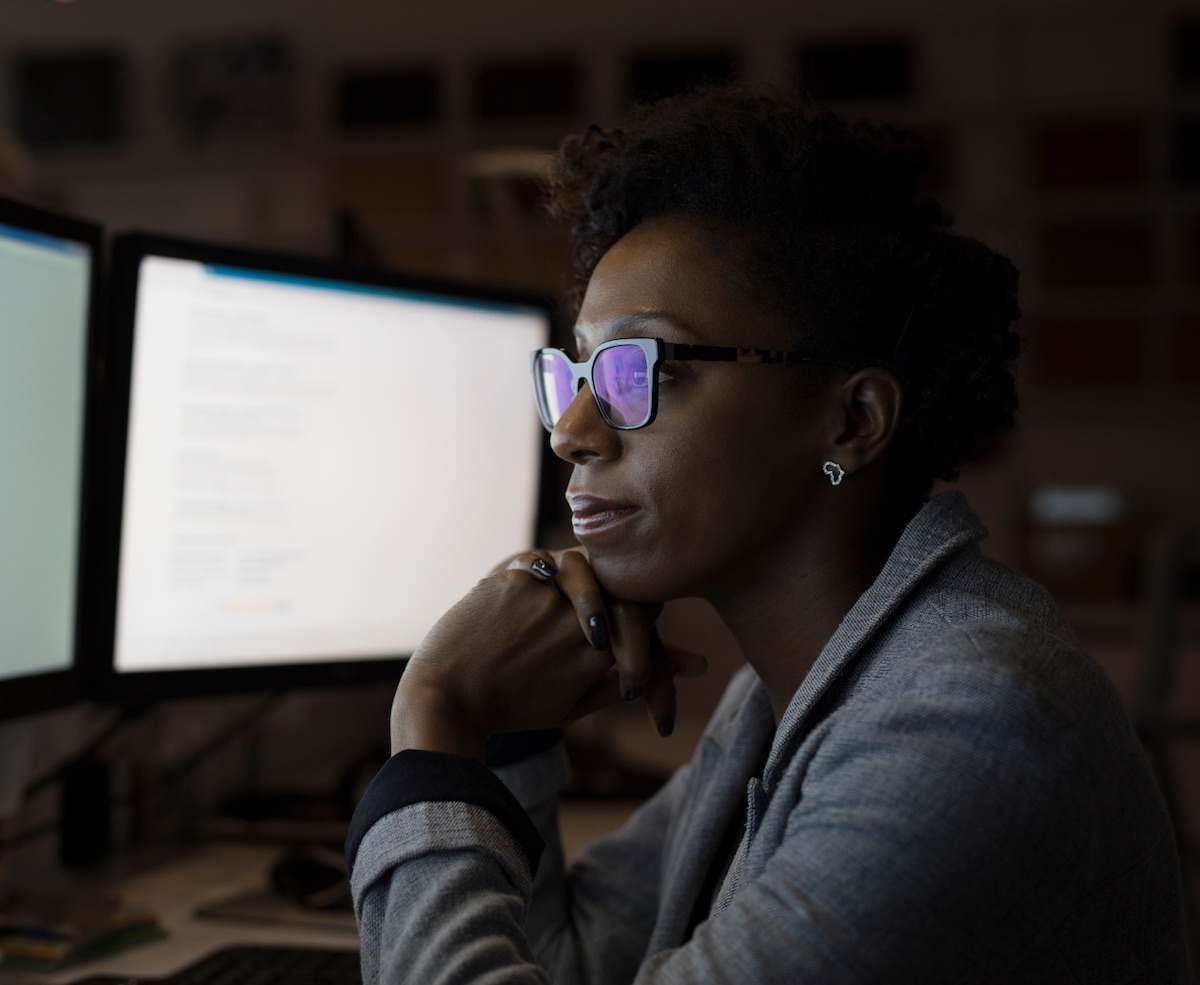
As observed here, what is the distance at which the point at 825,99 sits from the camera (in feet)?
13.4

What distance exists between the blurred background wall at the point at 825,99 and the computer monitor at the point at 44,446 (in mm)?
2967

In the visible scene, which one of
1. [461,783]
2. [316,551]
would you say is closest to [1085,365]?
[316,551]

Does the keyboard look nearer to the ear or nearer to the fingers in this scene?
the fingers

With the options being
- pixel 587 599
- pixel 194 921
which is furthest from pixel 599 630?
pixel 194 921

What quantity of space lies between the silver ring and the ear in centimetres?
25

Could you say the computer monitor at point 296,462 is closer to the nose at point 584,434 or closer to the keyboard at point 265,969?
the keyboard at point 265,969

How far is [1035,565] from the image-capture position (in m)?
4.21

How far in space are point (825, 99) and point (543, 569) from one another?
3.58 metres

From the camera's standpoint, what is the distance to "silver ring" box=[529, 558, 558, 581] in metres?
0.94

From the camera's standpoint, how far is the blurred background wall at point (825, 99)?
4.16 metres

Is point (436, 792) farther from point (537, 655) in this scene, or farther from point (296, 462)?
point (296, 462)

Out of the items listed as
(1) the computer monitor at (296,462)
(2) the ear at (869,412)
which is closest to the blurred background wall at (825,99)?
(1) the computer monitor at (296,462)

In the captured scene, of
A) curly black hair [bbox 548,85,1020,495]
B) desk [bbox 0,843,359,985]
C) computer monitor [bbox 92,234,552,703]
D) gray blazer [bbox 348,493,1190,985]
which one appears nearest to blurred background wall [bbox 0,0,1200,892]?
computer monitor [bbox 92,234,552,703]

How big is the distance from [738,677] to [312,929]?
17.5 inches
